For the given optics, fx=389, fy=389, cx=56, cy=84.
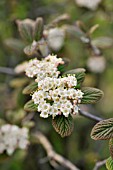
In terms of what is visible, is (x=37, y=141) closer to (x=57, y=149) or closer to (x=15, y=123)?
(x=15, y=123)

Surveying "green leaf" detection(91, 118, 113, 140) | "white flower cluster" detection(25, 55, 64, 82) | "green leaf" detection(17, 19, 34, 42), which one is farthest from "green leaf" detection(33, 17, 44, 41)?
"green leaf" detection(91, 118, 113, 140)

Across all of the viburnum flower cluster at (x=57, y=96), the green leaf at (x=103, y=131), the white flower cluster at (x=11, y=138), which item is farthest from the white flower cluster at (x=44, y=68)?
the white flower cluster at (x=11, y=138)

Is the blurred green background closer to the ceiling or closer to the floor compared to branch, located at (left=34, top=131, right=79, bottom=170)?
closer to the ceiling

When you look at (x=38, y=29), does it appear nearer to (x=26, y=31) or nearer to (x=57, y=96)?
(x=26, y=31)

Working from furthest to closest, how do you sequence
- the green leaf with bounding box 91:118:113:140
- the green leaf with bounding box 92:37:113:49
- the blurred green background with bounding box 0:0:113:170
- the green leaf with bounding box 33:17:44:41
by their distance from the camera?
the blurred green background with bounding box 0:0:113:170
the green leaf with bounding box 92:37:113:49
the green leaf with bounding box 33:17:44:41
the green leaf with bounding box 91:118:113:140

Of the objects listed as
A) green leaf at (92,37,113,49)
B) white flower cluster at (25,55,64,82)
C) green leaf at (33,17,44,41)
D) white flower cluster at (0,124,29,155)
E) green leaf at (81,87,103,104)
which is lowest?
white flower cluster at (0,124,29,155)

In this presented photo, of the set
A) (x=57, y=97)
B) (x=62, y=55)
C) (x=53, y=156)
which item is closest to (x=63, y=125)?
(x=57, y=97)

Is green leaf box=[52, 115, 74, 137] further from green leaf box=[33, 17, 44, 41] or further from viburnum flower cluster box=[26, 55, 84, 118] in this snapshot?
green leaf box=[33, 17, 44, 41]

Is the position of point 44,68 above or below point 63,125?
above
